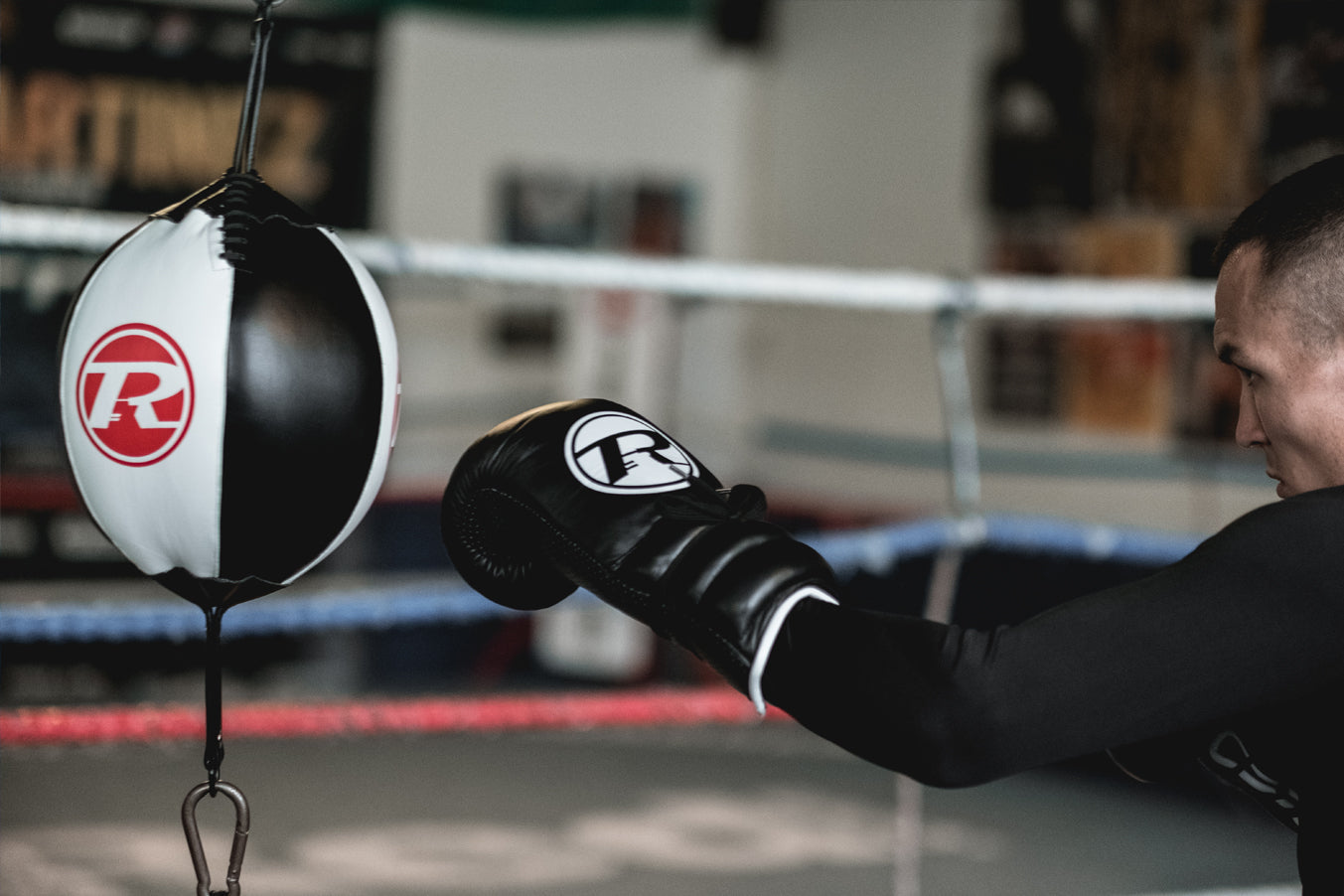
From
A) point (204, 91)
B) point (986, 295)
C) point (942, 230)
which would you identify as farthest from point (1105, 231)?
point (204, 91)

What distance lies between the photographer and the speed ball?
90cm

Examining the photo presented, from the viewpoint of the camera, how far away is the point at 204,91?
4.44m

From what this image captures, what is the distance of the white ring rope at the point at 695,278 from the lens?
5.33ft

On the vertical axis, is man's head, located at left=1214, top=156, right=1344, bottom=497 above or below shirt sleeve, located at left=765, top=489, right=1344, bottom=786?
above

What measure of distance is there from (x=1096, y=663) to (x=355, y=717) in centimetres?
130

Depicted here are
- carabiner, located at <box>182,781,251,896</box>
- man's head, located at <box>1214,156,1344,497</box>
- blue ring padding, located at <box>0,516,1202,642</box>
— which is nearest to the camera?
man's head, located at <box>1214,156,1344,497</box>

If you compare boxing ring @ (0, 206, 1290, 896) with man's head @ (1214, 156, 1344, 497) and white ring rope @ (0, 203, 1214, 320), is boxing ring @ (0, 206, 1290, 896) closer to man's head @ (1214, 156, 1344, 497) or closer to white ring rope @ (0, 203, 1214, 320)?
white ring rope @ (0, 203, 1214, 320)

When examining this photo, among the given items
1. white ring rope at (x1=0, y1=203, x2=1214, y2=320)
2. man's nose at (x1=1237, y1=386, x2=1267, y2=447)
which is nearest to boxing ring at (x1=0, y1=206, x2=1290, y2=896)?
white ring rope at (x1=0, y1=203, x2=1214, y2=320)

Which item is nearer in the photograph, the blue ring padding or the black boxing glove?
the black boxing glove

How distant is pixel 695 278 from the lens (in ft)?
6.28

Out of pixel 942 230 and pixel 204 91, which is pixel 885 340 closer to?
pixel 942 230

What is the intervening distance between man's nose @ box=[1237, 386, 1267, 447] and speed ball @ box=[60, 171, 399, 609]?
1.78 feet

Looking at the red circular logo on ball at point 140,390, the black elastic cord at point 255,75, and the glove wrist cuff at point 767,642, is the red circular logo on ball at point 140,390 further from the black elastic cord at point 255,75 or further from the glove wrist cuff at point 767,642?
the glove wrist cuff at point 767,642

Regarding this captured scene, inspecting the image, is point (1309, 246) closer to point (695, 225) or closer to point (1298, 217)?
point (1298, 217)
